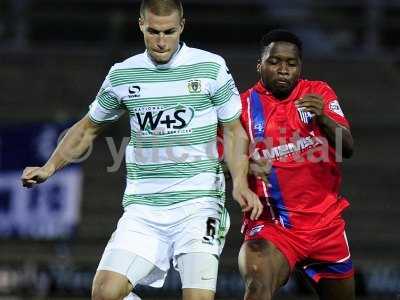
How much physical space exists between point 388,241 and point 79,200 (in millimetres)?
3708

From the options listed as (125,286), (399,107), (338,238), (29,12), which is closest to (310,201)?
(338,238)

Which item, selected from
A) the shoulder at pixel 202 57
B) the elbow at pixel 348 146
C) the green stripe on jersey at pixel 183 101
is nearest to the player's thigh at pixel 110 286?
the green stripe on jersey at pixel 183 101

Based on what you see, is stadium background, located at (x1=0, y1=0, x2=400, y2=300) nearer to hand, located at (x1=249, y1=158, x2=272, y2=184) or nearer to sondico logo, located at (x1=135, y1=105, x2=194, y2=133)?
hand, located at (x1=249, y1=158, x2=272, y2=184)

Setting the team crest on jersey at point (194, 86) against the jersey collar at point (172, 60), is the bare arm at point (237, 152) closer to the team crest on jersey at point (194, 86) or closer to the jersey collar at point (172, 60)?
the team crest on jersey at point (194, 86)

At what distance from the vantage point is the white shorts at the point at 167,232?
6.53m

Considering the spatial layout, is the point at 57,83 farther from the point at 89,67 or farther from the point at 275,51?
the point at 275,51

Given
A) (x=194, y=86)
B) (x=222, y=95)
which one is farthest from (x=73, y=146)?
(x=222, y=95)

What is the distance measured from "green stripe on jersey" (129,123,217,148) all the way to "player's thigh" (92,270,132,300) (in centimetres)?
82

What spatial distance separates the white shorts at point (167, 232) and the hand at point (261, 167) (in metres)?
0.49

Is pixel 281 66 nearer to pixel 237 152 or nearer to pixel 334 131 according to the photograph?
pixel 334 131

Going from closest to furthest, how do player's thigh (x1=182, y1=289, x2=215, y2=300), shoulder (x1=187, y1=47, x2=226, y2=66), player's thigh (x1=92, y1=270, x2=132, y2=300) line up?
player's thigh (x1=92, y1=270, x2=132, y2=300)
player's thigh (x1=182, y1=289, x2=215, y2=300)
shoulder (x1=187, y1=47, x2=226, y2=66)

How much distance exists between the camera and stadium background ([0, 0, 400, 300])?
40.1 ft

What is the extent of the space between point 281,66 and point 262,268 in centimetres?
131

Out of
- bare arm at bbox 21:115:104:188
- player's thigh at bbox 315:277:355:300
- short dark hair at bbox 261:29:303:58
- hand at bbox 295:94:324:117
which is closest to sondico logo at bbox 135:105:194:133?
bare arm at bbox 21:115:104:188
